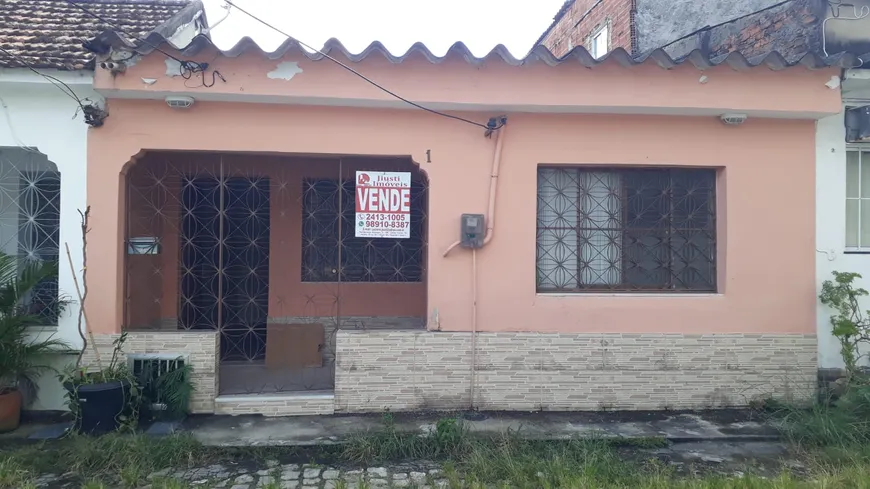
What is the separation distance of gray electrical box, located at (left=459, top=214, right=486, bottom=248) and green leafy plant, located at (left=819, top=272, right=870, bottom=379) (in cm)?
382

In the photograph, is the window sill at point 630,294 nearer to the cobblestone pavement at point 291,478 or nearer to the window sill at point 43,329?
the cobblestone pavement at point 291,478

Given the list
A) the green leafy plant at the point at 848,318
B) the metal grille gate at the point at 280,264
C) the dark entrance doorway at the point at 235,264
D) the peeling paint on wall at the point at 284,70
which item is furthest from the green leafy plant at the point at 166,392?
the green leafy plant at the point at 848,318

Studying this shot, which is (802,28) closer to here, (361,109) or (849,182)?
(849,182)

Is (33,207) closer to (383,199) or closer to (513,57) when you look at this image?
(383,199)

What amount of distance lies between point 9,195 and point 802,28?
30.1 feet

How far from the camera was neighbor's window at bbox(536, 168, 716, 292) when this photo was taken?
609 cm

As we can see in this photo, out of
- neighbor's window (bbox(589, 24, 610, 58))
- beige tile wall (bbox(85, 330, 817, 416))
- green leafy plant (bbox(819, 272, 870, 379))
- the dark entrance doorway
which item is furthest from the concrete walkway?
neighbor's window (bbox(589, 24, 610, 58))

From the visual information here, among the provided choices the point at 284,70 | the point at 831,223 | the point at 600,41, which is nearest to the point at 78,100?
the point at 284,70

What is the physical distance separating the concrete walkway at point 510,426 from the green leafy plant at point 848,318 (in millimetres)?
1177

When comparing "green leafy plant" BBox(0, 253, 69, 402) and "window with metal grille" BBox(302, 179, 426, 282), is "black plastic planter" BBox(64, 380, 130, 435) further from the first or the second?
"window with metal grille" BBox(302, 179, 426, 282)

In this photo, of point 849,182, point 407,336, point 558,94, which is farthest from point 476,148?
point 849,182

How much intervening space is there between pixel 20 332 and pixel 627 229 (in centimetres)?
633

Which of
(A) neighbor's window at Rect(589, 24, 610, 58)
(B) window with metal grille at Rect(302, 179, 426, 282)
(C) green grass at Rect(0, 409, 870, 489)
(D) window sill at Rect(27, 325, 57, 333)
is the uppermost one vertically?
(A) neighbor's window at Rect(589, 24, 610, 58)

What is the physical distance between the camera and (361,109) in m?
5.77
